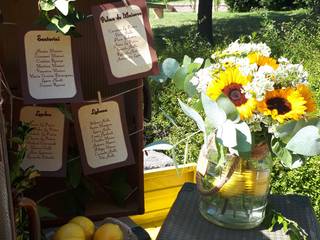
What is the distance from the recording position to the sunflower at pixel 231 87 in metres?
1.26

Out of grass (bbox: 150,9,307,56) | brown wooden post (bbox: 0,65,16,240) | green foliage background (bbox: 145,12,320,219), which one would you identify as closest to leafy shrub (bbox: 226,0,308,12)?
grass (bbox: 150,9,307,56)

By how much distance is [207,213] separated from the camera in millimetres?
1442

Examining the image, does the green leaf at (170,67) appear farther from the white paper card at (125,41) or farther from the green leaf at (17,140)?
the green leaf at (17,140)

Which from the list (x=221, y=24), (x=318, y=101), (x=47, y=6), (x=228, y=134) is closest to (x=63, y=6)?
(x=47, y=6)

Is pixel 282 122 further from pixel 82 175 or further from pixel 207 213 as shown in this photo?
pixel 82 175

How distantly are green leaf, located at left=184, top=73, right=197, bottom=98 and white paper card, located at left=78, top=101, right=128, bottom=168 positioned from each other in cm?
20

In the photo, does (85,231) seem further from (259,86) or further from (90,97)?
(259,86)

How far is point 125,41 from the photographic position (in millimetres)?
1390

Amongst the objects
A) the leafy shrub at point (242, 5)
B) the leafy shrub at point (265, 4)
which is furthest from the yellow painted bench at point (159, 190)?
the leafy shrub at point (242, 5)

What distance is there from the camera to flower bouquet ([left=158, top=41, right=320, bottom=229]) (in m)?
1.22

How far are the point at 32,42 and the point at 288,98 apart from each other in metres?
0.67

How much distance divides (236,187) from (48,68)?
58 cm

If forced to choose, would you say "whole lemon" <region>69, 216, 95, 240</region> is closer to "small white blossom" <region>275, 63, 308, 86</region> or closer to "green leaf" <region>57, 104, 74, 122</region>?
"green leaf" <region>57, 104, 74, 122</region>

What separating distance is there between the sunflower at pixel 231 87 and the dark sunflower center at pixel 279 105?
0.18ft
